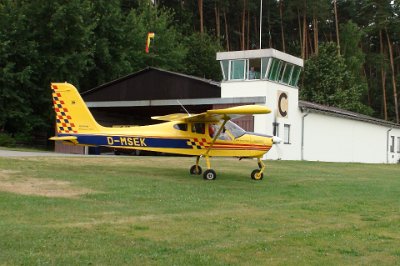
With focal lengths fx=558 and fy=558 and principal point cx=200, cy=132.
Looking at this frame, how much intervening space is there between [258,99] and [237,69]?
263 cm

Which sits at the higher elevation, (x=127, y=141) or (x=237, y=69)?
(x=237, y=69)

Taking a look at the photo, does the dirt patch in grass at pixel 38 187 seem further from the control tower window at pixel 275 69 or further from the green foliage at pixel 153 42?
the green foliage at pixel 153 42

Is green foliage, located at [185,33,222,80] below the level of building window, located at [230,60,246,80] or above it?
above

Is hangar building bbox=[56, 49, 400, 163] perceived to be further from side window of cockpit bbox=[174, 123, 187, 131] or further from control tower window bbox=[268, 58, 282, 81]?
side window of cockpit bbox=[174, 123, 187, 131]


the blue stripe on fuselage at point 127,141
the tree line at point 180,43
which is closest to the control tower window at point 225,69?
the tree line at point 180,43

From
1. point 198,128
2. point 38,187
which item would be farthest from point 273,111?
point 38,187

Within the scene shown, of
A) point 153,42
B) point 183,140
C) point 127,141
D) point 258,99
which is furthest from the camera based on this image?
point 153,42

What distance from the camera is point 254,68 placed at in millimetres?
31828

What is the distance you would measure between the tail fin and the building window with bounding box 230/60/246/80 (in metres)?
15.1

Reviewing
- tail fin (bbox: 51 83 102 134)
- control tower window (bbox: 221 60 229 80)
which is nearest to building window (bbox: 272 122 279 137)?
control tower window (bbox: 221 60 229 80)

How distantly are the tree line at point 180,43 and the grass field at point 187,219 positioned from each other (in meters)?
23.0

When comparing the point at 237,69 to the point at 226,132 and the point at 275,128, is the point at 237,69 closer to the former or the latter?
the point at 275,128

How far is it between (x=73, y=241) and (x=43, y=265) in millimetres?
1333

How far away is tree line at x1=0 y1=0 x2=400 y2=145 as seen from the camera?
3991cm
